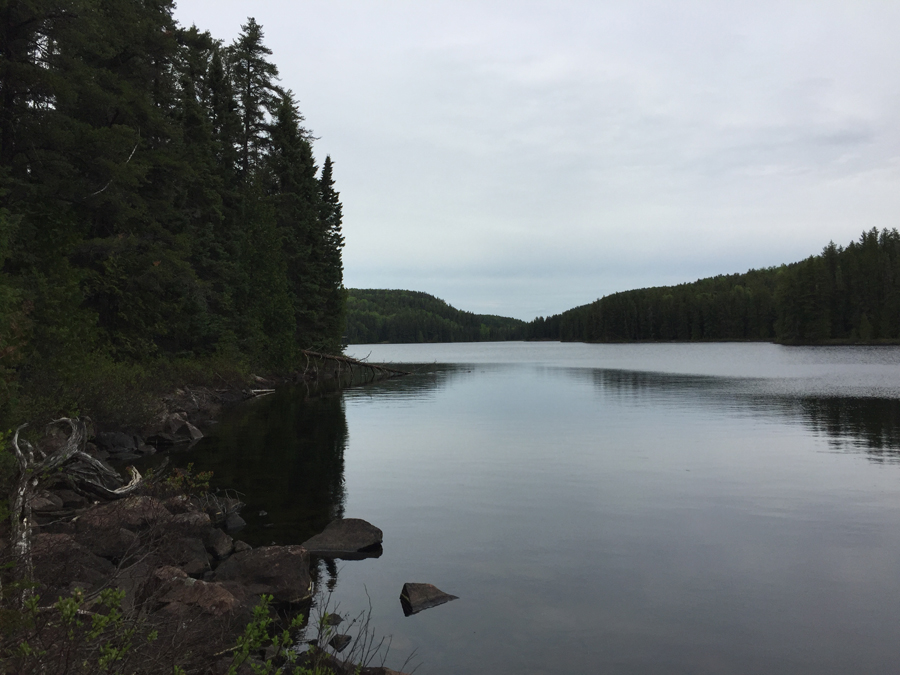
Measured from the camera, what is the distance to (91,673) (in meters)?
4.47

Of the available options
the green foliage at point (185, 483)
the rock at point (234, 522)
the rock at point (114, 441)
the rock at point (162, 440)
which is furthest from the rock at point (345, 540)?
the rock at point (162, 440)

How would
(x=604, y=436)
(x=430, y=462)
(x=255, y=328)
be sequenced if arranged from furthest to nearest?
1. (x=255, y=328)
2. (x=604, y=436)
3. (x=430, y=462)

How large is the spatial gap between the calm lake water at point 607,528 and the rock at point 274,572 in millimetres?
771

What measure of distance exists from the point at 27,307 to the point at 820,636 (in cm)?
1914

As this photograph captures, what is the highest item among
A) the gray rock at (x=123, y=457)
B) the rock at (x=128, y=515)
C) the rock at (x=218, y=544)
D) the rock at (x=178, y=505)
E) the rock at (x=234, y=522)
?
the rock at (x=128, y=515)

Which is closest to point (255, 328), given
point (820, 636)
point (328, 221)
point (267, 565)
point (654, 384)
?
point (328, 221)

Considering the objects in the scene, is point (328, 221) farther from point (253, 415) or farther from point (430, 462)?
point (430, 462)

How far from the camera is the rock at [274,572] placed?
31.9ft

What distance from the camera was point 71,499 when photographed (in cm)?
1348

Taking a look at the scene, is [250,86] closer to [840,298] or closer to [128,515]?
[128,515]

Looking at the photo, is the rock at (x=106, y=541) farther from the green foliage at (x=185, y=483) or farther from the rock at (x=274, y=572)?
the green foliage at (x=185, y=483)

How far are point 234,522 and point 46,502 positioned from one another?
3.67 m

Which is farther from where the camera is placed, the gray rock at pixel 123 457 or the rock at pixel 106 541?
the gray rock at pixel 123 457

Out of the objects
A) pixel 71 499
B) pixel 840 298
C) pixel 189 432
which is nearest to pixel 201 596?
pixel 71 499
